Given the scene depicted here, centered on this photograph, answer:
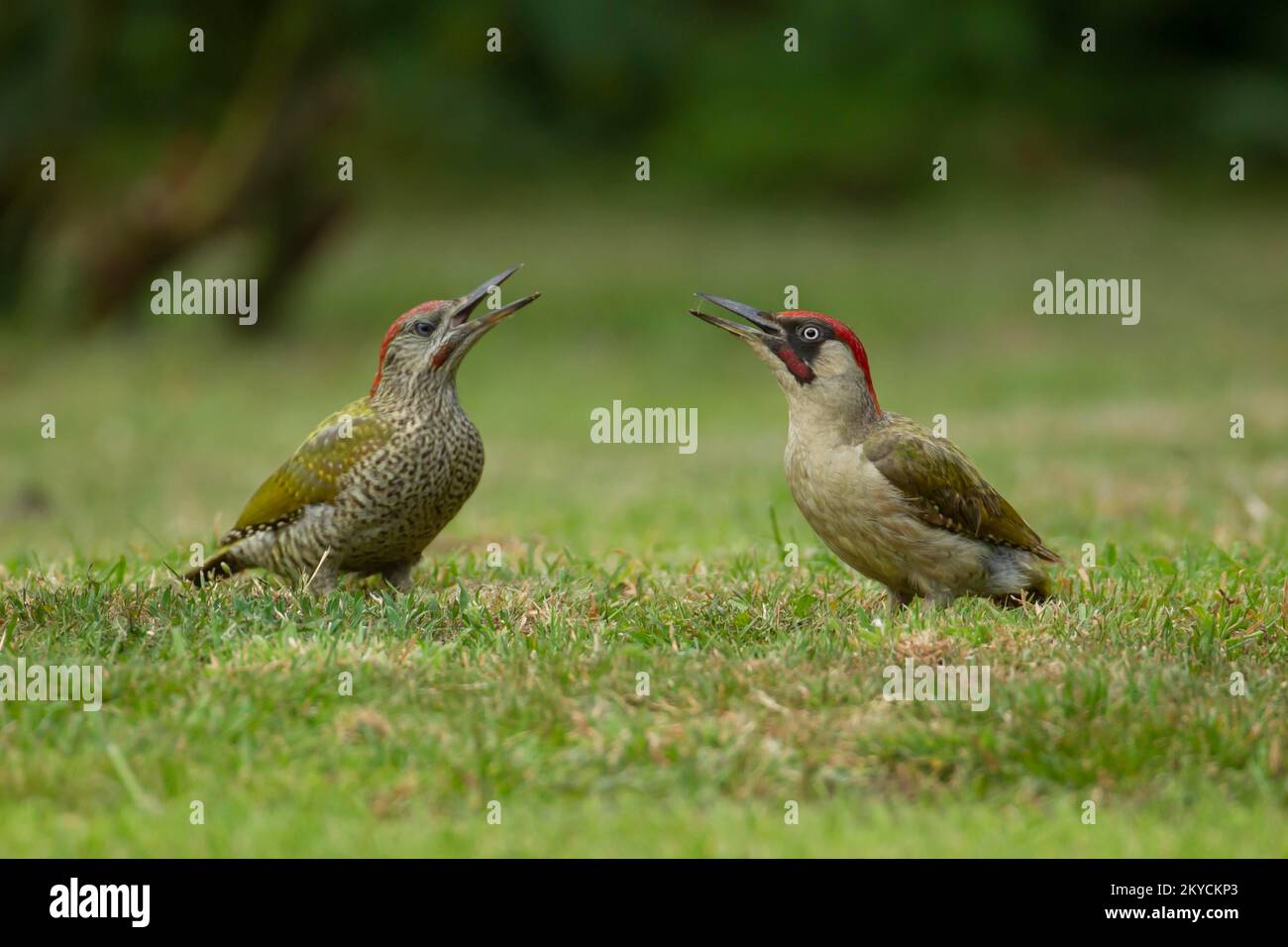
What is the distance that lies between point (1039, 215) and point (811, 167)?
12.5ft

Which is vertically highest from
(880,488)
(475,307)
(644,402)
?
(644,402)

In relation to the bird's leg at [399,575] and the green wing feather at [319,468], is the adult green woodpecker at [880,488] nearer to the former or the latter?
the green wing feather at [319,468]

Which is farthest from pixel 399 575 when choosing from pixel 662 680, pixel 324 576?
pixel 662 680

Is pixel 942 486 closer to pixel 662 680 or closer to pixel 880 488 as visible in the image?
pixel 880 488

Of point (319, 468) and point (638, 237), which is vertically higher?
point (638, 237)

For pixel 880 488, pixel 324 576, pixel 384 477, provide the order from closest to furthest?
pixel 880 488 < pixel 384 477 < pixel 324 576

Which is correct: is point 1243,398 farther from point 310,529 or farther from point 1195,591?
point 310,529

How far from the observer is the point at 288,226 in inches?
669

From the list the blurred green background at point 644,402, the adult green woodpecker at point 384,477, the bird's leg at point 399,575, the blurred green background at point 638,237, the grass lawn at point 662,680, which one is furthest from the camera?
the blurred green background at point 638,237

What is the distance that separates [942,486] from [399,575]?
2.10 m

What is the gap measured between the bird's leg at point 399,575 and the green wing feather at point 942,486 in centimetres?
183

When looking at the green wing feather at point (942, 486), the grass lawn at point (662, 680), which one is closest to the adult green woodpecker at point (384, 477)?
the grass lawn at point (662, 680)

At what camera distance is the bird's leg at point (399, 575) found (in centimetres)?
625

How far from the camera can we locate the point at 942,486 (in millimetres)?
5770
